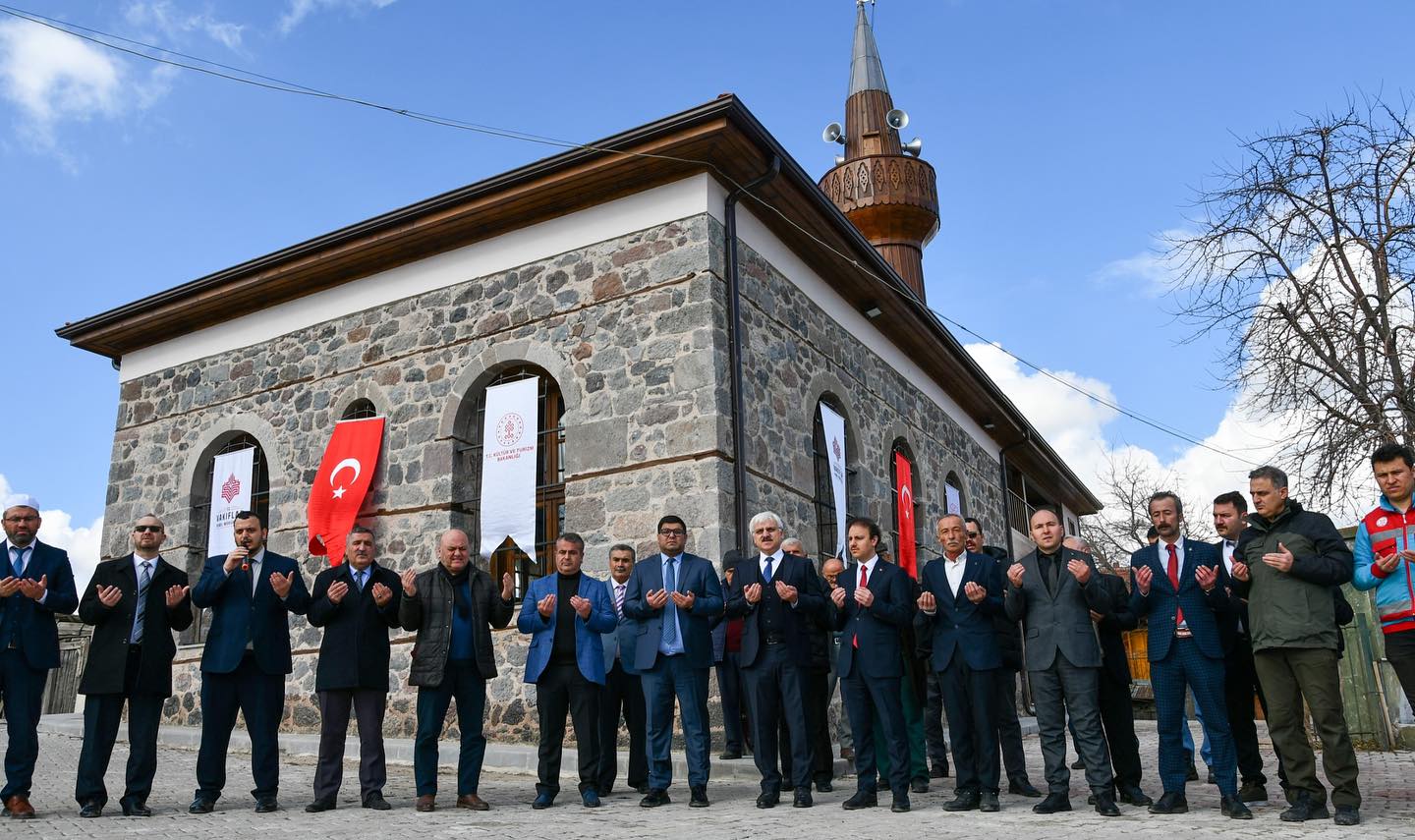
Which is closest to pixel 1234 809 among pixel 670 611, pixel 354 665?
pixel 670 611

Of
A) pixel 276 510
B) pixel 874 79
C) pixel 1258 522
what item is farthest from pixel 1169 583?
pixel 874 79

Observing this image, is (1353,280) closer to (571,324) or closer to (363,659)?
(571,324)

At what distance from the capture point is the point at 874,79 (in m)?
23.4

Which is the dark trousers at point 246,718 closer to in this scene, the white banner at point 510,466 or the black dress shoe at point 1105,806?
the white banner at point 510,466

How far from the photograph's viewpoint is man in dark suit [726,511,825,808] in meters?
6.38

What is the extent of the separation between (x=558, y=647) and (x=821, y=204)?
5867 millimetres

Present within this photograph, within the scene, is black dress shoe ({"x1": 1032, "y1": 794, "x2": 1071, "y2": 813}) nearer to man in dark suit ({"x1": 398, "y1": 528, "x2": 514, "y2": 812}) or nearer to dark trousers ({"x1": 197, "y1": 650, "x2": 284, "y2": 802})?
man in dark suit ({"x1": 398, "y1": 528, "x2": 514, "y2": 812})

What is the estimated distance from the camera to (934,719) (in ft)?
25.0

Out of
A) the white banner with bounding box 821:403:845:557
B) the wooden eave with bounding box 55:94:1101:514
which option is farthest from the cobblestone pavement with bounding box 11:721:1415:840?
the wooden eave with bounding box 55:94:1101:514

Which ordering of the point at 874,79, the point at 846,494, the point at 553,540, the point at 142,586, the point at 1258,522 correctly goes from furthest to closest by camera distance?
the point at 874,79, the point at 846,494, the point at 553,540, the point at 142,586, the point at 1258,522

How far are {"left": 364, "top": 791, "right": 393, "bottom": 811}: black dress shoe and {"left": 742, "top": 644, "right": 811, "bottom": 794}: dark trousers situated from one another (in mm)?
2147

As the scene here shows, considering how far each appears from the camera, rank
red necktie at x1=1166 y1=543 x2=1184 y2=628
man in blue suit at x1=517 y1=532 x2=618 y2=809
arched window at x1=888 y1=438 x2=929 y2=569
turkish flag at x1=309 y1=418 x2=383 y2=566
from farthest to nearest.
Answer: arched window at x1=888 y1=438 x2=929 y2=569, turkish flag at x1=309 y1=418 x2=383 y2=566, man in blue suit at x1=517 y1=532 x2=618 y2=809, red necktie at x1=1166 y1=543 x2=1184 y2=628

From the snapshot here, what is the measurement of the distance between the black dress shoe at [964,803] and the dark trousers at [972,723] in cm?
2

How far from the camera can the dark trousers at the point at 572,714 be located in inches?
257
